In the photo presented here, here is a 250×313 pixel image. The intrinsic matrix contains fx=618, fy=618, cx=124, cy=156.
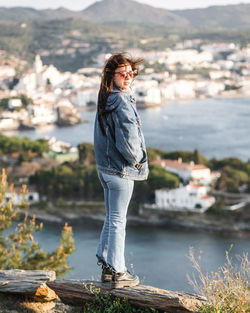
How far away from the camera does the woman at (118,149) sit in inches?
54.6

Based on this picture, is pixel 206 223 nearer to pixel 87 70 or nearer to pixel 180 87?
pixel 180 87

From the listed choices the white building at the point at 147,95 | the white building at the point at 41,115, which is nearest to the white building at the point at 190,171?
the white building at the point at 41,115

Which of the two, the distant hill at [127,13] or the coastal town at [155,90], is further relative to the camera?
the distant hill at [127,13]

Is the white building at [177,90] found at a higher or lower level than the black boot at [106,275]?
lower

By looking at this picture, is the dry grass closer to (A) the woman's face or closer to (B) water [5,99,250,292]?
(B) water [5,99,250,292]

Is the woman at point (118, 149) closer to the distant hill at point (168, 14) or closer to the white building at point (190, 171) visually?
the white building at point (190, 171)

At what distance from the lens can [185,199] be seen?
12.4m

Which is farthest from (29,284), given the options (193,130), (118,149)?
(193,130)

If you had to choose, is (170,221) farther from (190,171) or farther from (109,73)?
(109,73)

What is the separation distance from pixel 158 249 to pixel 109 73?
870 cm

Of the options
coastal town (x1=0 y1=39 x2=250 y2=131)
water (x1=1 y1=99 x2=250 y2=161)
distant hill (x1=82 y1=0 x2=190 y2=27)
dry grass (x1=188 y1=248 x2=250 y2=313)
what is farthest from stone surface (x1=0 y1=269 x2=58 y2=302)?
distant hill (x1=82 y1=0 x2=190 y2=27)

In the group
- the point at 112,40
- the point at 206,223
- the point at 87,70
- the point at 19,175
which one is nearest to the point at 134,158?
the point at 206,223

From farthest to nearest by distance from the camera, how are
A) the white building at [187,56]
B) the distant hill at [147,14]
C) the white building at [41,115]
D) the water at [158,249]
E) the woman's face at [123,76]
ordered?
the distant hill at [147,14] < the white building at [187,56] < the white building at [41,115] < the water at [158,249] < the woman's face at [123,76]

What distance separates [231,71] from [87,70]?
10.6 meters
